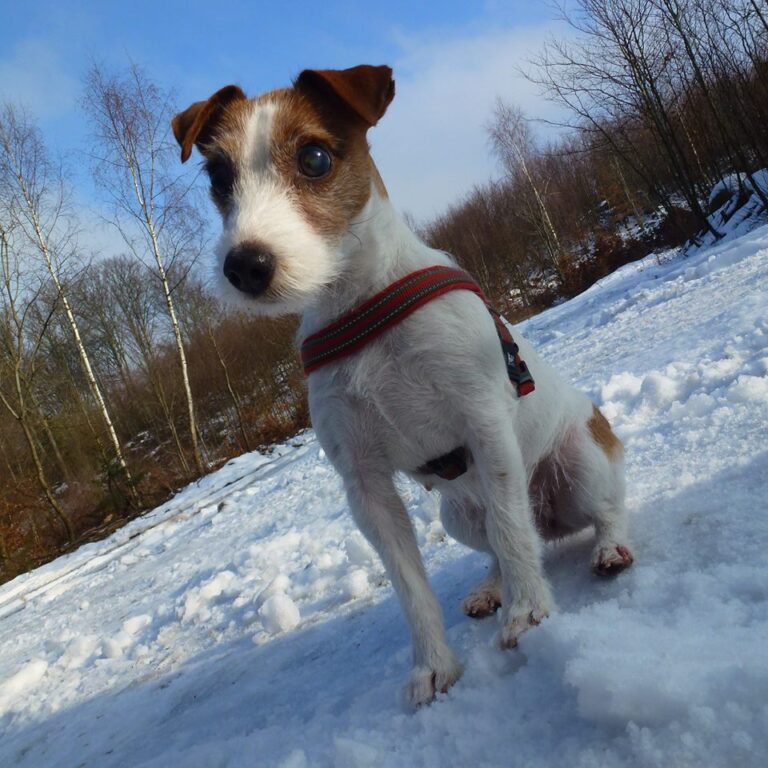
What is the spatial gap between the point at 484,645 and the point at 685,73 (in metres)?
14.6

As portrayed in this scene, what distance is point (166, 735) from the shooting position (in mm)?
2340

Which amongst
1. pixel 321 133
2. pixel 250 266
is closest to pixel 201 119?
pixel 321 133

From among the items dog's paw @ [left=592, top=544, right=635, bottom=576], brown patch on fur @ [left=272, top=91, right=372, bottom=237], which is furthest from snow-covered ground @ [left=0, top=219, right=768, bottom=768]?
brown patch on fur @ [left=272, top=91, right=372, bottom=237]

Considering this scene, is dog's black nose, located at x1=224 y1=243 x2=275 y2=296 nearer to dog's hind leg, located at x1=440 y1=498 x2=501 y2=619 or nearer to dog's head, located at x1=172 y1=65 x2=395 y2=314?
dog's head, located at x1=172 y1=65 x2=395 y2=314

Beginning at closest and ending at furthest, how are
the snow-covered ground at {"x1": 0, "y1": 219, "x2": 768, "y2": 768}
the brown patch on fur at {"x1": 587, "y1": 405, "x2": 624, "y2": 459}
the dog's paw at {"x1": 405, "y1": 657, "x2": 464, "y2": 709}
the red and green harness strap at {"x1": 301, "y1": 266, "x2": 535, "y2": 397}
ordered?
the snow-covered ground at {"x1": 0, "y1": 219, "x2": 768, "y2": 768} → the dog's paw at {"x1": 405, "y1": 657, "x2": 464, "y2": 709} → the red and green harness strap at {"x1": 301, "y1": 266, "x2": 535, "y2": 397} → the brown patch on fur at {"x1": 587, "y1": 405, "x2": 624, "y2": 459}

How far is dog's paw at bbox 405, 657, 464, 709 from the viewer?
163 cm

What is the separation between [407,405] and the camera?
6.15 feet

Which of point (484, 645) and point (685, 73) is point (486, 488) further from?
point (685, 73)

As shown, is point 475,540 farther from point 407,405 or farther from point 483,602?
point 407,405

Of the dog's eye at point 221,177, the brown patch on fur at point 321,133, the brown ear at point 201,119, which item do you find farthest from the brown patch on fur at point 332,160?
the brown ear at point 201,119

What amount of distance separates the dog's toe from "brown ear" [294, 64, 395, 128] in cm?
188

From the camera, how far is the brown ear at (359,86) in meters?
2.01

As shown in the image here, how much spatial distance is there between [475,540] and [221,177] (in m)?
1.75

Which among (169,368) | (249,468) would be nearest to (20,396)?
(249,468)
